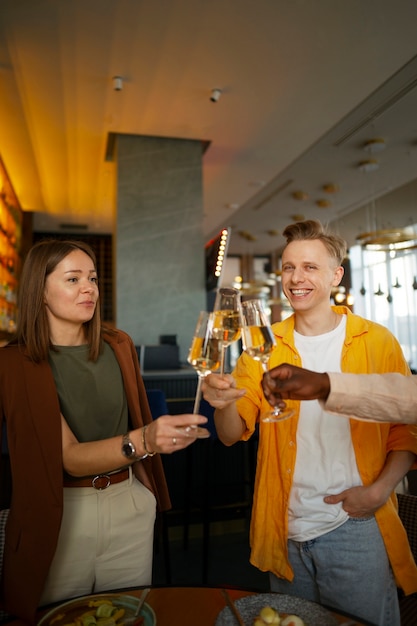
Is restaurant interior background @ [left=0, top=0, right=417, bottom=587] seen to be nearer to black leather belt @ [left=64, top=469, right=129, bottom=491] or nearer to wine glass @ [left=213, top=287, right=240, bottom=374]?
black leather belt @ [left=64, top=469, right=129, bottom=491]

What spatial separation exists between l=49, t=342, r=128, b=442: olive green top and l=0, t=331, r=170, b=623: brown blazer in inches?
3.0

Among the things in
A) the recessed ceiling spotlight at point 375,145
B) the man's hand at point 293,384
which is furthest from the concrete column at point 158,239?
the man's hand at point 293,384

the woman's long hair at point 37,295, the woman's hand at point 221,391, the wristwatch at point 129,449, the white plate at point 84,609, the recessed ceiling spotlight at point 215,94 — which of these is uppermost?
the recessed ceiling spotlight at point 215,94

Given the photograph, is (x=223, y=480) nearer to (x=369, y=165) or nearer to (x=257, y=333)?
(x=257, y=333)

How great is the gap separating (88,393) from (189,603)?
2.17 feet

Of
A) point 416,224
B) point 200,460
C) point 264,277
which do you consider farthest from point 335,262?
point 264,277

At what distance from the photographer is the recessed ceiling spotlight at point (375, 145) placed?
619 centimetres

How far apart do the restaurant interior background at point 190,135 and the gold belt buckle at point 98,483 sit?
1.58 metres

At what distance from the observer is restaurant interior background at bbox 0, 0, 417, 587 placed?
363 cm

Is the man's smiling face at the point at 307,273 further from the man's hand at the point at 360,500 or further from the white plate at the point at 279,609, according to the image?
the white plate at the point at 279,609

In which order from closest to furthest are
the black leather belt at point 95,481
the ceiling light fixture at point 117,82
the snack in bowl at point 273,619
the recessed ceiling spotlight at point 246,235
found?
the snack in bowl at point 273,619
the black leather belt at point 95,481
the ceiling light fixture at point 117,82
the recessed ceiling spotlight at point 246,235

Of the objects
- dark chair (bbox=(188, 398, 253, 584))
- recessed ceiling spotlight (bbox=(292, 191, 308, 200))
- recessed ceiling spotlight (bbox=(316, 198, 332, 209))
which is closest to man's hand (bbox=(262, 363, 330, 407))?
dark chair (bbox=(188, 398, 253, 584))

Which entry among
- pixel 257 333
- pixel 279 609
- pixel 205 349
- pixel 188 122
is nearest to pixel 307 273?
pixel 257 333

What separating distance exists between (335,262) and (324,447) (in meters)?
0.58
